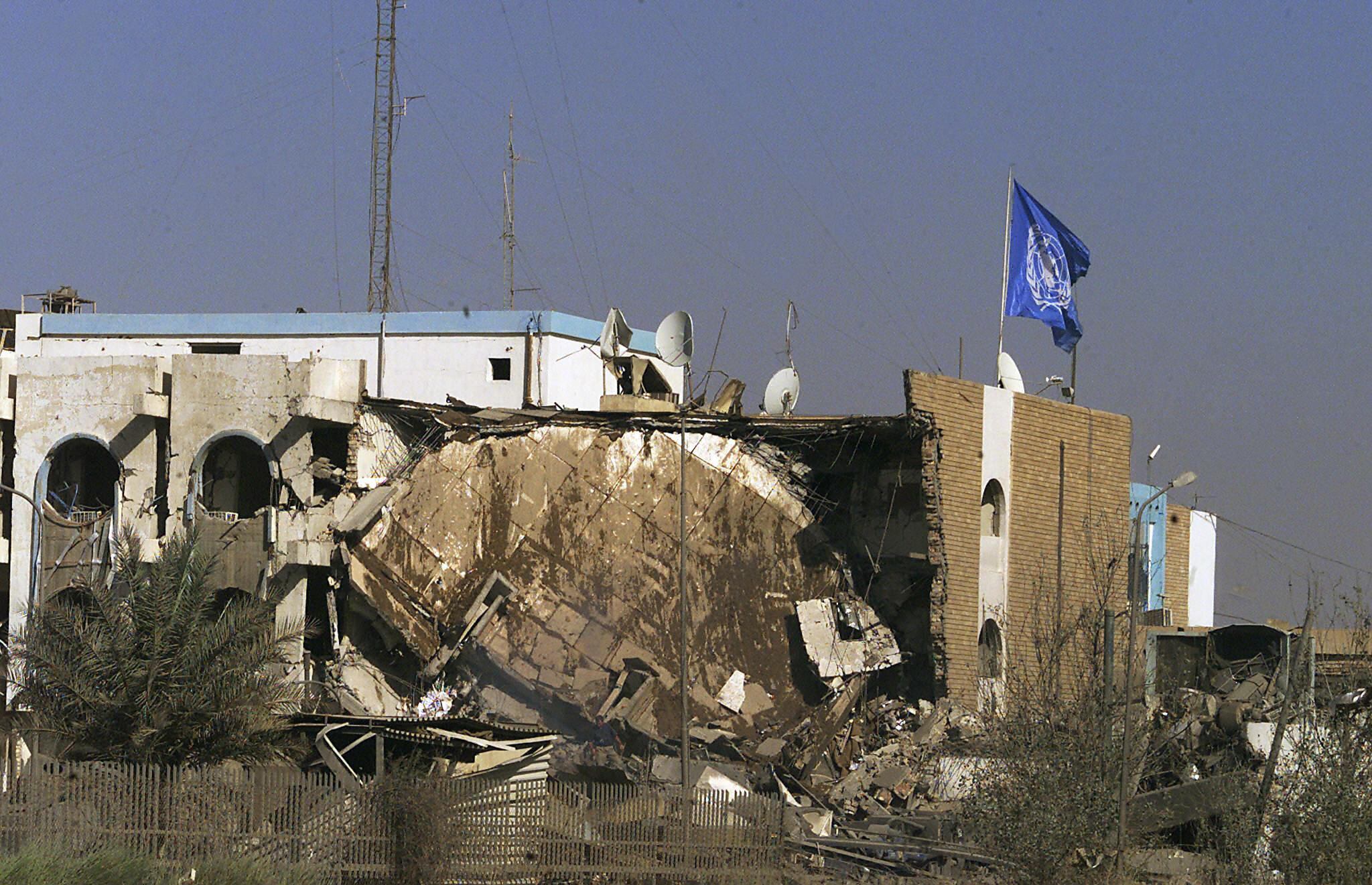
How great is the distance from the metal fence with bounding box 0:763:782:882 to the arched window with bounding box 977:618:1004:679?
950 centimetres

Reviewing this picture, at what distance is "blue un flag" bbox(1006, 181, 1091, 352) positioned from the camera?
30.4 m

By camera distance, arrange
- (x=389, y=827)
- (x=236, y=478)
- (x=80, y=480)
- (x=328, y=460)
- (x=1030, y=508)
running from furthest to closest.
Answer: (x=80, y=480) < (x=236, y=478) < (x=1030, y=508) < (x=328, y=460) < (x=389, y=827)

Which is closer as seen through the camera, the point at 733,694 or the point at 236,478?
the point at 733,694

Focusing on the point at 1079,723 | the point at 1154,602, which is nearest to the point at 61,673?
the point at 1079,723

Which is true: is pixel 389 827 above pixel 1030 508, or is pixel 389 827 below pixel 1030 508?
below

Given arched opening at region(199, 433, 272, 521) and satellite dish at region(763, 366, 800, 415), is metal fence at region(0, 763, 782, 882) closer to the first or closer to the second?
arched opening at region(199, 433, 272, 521)

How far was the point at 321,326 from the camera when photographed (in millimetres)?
38406

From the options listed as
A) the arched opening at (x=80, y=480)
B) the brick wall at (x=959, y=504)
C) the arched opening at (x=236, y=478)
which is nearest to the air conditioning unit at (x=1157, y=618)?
the brick wall at (x=959, y=504)

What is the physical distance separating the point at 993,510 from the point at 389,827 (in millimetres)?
13025

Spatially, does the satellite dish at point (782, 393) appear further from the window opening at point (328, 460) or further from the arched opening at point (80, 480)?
the arched opening at point (80, 480)

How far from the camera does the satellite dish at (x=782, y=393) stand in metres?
31.4

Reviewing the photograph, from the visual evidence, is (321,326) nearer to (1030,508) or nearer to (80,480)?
(80,480)

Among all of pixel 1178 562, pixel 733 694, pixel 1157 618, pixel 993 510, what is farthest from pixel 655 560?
pixel 1178 562

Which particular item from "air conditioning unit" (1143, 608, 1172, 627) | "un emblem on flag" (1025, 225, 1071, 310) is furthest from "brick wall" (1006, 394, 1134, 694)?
"air conditioning unit" (1143, 608, 1172, 627)
